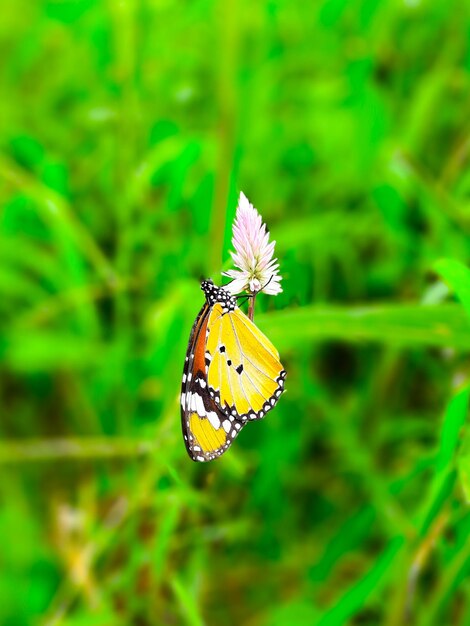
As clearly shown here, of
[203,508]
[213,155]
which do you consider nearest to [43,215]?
[213,155]

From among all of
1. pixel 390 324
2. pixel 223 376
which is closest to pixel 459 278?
pixel 390 324

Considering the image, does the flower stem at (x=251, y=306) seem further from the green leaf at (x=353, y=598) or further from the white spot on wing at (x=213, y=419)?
the green leaf at (x=353, y=598)

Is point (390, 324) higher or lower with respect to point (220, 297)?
higher

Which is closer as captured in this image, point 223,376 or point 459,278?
point 223,376

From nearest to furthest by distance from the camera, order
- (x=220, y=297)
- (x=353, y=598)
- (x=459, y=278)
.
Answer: (x=220, y=297), (x=459, y=278), (x=353, y=598)

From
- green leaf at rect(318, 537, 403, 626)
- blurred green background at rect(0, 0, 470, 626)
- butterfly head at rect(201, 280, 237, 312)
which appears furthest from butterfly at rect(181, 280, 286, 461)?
green leaf at rect(318, 537, 403, 626)

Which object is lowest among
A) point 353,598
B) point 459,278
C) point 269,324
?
point 353,598

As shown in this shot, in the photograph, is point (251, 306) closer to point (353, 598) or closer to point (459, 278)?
point (459, 278)

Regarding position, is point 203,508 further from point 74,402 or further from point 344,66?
point 344,66
